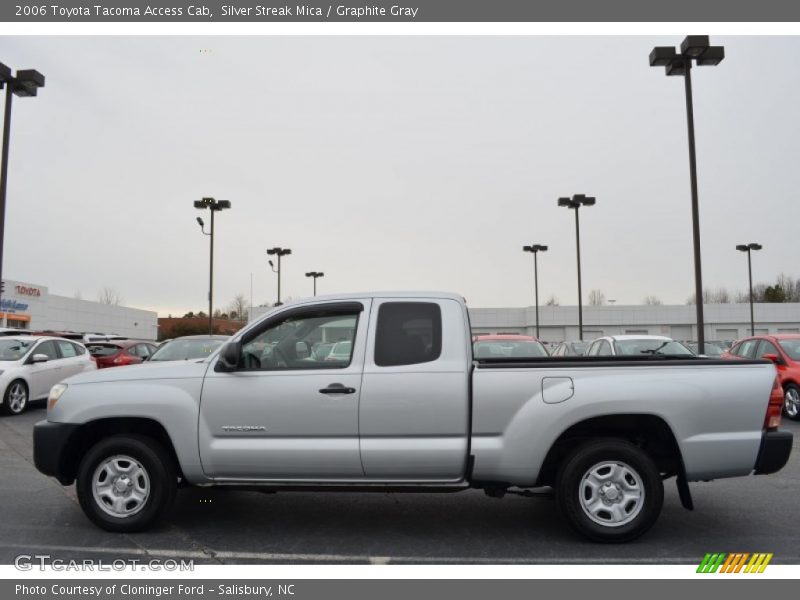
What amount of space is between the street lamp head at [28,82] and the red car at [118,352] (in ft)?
23.7

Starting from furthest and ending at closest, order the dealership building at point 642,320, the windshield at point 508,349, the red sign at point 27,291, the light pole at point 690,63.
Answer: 1. the dealership building at point 642,320
2. the red sign at point 27,291
3. the light pole at point 690,63
4. the windshield at point 508,349

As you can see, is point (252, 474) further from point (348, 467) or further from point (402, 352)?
point (402, 352)

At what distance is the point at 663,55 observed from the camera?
54.0 ft

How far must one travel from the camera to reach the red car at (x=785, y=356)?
1281 cm

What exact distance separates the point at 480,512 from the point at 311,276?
44933 millimetres

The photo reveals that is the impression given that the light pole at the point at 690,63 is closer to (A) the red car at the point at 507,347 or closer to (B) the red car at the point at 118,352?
(A) the red car at the point at 507,347

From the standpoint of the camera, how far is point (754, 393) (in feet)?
16.7

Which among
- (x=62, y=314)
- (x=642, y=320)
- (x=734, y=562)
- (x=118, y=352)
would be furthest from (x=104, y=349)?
(x=642, y=320)

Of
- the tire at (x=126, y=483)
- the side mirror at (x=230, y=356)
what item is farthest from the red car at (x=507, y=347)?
the tire at (x=126, y=483)

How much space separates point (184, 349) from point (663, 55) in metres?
13.2

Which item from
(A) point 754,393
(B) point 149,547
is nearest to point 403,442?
(B) point 149,547

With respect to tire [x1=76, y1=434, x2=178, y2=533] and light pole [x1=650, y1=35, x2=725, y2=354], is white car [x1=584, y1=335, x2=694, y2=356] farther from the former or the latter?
tire [x1=76, y1=434, x2=178, y2=533]

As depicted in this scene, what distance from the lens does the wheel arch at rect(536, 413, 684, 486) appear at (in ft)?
17.1

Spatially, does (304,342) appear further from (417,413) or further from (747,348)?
(747,348)
